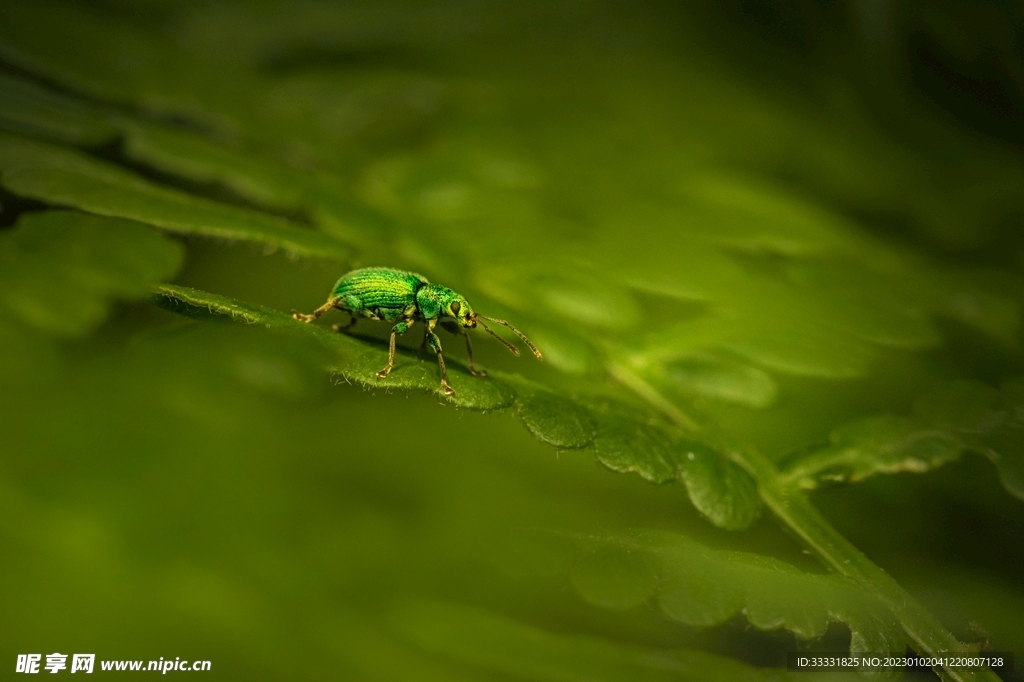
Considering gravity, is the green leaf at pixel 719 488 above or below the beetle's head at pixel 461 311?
below

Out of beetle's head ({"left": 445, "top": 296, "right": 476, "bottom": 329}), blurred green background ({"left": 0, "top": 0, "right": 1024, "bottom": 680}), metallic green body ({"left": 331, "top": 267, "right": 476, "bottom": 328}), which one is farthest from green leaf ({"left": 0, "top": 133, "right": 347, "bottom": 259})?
beetle's head ({"left": 445, "top": 296, "right": 476, "bottom": 329})

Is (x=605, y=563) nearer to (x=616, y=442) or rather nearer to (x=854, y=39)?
(x=616, y=442)

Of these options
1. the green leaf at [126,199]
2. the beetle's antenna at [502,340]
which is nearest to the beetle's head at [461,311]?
the beetle's antenna at [502,340]

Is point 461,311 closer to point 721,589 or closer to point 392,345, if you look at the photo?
point 392,345

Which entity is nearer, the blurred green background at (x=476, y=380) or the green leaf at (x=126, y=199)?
the blurred green background at (x=476, y=380)

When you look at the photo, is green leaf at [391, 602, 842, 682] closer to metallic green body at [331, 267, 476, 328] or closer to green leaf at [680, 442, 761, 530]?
green leaf at [680, 442, 761, 530]

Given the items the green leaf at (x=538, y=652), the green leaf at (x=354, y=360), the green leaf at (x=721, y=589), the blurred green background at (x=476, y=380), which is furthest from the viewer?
the green leaf at (x=354, y=360)

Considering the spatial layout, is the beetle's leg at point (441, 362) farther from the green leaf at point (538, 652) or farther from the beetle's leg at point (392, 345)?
the green leaf at point (538, 652)

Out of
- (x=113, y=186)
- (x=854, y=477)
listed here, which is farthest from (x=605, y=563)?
(x=113, y=186)
